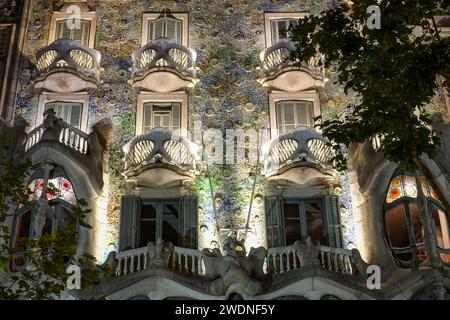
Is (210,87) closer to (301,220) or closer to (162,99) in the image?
(162,99)

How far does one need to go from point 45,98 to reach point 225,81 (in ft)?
17.2

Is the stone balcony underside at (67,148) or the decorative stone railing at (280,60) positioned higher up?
the decorative stone railing at (280,60)

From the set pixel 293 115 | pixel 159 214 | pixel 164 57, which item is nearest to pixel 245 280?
pixel 159 214

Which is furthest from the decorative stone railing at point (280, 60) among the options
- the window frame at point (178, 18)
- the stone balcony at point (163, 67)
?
the window frame at point (178, 18)

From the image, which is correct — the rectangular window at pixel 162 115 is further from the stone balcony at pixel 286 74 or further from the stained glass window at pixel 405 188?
the stained glass window at pixel 405 188

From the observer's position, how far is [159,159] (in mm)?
18906

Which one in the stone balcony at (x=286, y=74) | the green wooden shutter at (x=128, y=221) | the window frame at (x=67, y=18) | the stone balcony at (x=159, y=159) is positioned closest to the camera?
the green wooden shutter at (x=128, y=221)

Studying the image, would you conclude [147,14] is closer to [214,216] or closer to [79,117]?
[79,117]

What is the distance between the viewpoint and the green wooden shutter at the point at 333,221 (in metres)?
18.5

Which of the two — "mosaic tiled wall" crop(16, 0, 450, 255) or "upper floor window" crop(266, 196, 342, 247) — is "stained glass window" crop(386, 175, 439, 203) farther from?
"upper floor window" crop(266, 196, 342, 247)

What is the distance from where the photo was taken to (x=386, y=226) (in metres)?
18.3

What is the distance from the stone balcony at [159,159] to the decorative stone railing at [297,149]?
2.14 metres

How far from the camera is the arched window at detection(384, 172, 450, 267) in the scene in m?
17.8
